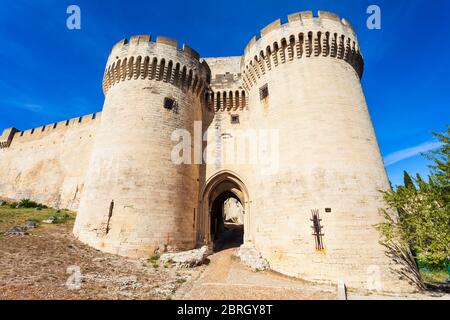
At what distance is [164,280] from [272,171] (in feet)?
21.1

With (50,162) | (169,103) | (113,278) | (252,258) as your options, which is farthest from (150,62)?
(50,162)

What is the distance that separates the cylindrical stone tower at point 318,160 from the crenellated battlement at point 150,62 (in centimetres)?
414

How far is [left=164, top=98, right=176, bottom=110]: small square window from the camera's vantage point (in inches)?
504

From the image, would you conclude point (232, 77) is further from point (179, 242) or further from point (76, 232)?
point (76, 232)

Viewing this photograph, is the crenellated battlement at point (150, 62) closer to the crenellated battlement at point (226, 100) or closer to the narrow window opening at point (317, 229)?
the crenellated battlement at point (226, 100)

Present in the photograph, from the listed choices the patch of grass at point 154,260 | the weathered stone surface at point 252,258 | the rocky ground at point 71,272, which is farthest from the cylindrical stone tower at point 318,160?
the patch of grass at point 154,260

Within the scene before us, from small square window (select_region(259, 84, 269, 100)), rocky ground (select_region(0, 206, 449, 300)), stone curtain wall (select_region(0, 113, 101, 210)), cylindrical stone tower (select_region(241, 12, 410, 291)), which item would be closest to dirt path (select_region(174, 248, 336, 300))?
rocky ground (select_region(0, 206, 449, 300))

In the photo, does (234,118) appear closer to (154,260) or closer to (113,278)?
(154,260)

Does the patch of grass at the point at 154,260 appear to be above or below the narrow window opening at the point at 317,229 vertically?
below

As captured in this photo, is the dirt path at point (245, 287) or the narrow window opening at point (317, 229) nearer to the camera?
the dirt path at point (245, 287)

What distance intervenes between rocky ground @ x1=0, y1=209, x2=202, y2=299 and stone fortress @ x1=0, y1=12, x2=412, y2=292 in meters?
1.07

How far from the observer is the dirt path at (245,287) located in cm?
643

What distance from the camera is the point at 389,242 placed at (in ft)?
26.9

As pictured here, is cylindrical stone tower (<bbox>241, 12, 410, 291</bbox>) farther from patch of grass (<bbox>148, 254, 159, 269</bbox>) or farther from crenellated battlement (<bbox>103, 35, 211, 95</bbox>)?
patch of grass (<bbox>148, 254, 159, 269</bbox>)
